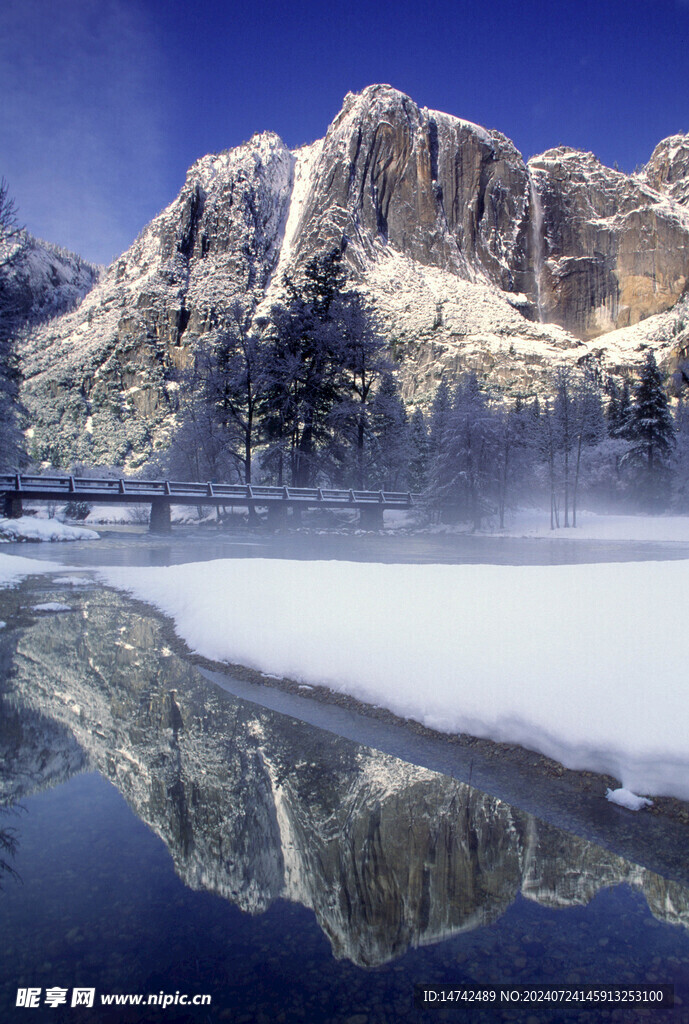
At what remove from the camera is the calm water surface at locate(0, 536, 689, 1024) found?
6.86 feet

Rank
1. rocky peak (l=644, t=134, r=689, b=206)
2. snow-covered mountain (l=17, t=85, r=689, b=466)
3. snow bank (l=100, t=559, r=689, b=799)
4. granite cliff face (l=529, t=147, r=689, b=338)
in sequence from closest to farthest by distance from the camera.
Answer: snow bank (l=100, t=559, r=689, b=799)
snow-covered mountain (l=17, t=85, r=689, b=466)
granite cliff face (l=529, t=147, r=689, b=338)
rocky peak (l=644, t=134, r=689, b=206)

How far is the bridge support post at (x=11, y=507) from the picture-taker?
25678 mm

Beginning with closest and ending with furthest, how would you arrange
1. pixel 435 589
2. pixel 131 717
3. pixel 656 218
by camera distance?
pixel 131 717
pixel 435 589
pixel 656 218

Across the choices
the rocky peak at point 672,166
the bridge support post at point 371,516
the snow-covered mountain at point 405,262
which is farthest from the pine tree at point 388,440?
the rocky peak at point 672,166

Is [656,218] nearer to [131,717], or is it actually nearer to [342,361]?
[342,361]

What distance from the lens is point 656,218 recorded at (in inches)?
5807

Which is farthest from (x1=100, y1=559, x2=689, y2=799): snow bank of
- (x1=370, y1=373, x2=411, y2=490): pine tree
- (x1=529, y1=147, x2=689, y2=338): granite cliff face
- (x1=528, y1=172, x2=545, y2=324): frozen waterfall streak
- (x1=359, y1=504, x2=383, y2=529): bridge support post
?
(x1=528, y1=172, x2=545, y2=324): frozen waterfall streak

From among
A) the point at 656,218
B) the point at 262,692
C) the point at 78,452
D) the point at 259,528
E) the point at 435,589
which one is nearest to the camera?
the point at 262,692

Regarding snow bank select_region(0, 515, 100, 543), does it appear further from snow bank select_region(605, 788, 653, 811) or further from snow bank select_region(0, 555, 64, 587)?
snow bank select_region(605, 788, 653, 811)

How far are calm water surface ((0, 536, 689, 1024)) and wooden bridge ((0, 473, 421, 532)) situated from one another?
2459 cm

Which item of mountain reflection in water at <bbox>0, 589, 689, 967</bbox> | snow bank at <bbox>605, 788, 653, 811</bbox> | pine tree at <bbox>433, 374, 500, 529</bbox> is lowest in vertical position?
snow bank at <bbox>605, 788, 653, 811</bbox>

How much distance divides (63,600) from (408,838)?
838cm

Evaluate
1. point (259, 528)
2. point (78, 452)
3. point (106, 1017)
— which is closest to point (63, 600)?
point (106, 1017)

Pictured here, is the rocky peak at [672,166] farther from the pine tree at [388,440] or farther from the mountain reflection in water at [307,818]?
the mountain reflection in water at [307,818]
